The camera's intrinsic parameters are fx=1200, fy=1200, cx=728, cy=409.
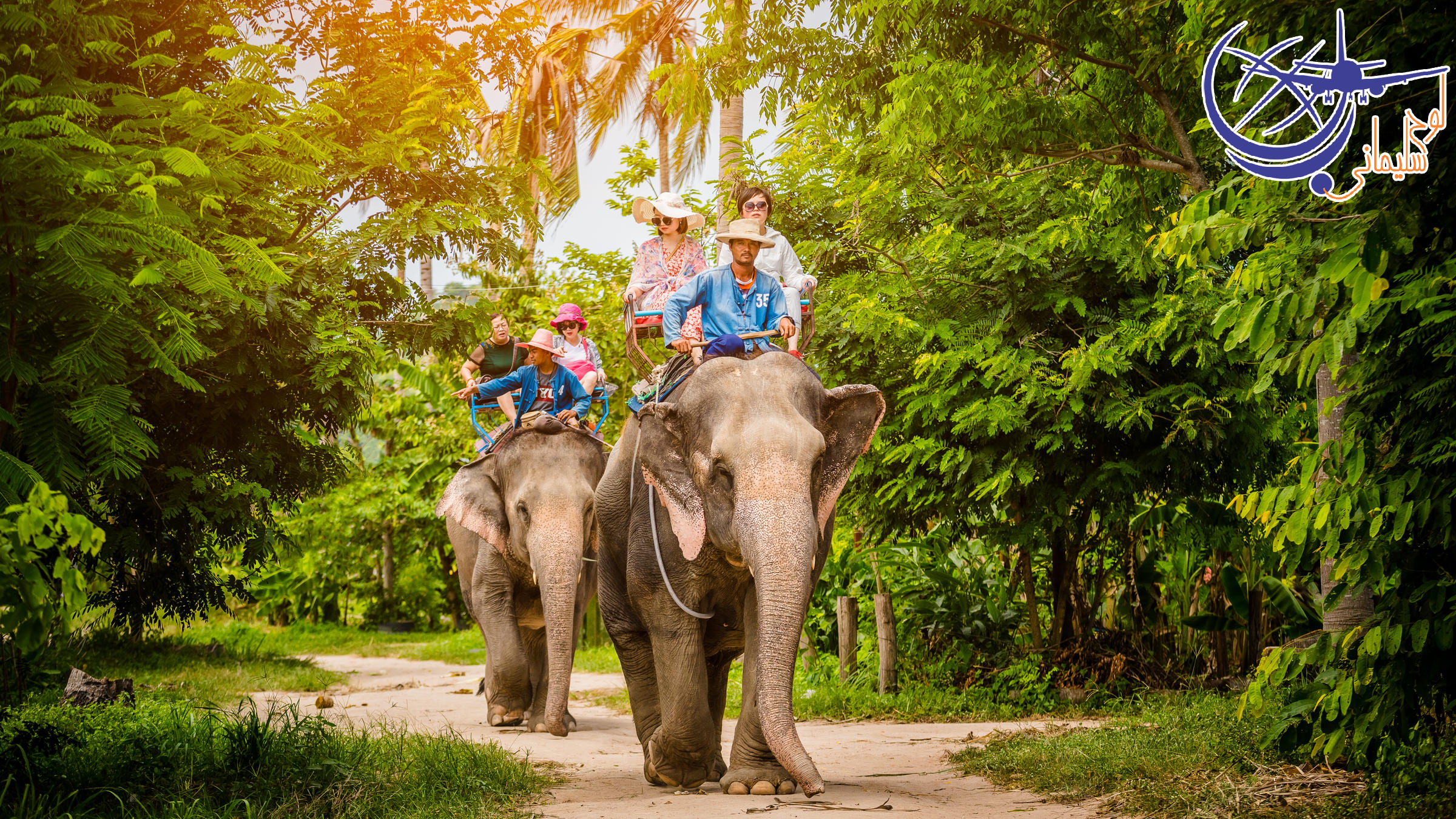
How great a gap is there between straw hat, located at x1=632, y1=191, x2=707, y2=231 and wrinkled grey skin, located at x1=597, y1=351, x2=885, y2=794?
1.87 meters

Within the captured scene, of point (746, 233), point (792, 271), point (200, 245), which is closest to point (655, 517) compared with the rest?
point (746, 233)

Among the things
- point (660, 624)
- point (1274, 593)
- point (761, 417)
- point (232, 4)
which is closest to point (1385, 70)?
point (761, 417)

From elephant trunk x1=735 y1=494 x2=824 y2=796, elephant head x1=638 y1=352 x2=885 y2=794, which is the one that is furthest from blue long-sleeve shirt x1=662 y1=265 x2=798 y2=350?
elephant trunk x1=735 y1=494 x2=824 y2=796

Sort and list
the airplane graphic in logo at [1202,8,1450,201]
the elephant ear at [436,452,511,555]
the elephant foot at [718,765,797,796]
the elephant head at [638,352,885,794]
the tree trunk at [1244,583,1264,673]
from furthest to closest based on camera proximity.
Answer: the tree trunk at [1244,583,1264,673] < the elephant ear at [436,452,511,555] < the elephant foot at [718,765,797,796] < the elephant head at [638,352,885,794] < the airplane graphic in logo at [1202,8,1450,201]

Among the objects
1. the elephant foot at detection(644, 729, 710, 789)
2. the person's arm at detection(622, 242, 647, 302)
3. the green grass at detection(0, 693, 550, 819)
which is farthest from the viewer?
the person's arm at detection(622, 242, 647, 302)

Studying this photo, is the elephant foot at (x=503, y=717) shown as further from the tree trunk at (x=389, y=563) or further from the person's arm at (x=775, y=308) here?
the tree trunk at (x=389, y=563)

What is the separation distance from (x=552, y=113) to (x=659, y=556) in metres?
24.5

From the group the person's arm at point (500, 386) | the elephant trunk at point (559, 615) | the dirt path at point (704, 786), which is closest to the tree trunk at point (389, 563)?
the dirt path at point (704, 786)

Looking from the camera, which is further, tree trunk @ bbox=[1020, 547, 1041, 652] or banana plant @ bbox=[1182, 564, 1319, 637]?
tree trunk @ bbox=[1020, 547, 1041, 652]

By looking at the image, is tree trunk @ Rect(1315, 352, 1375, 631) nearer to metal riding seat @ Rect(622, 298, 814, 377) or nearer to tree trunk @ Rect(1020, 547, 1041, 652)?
metal riding seat @ Rect(622, 298, 814, 377)

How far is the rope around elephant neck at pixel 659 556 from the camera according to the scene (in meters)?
6.38

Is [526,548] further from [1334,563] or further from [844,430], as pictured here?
[1334,563]

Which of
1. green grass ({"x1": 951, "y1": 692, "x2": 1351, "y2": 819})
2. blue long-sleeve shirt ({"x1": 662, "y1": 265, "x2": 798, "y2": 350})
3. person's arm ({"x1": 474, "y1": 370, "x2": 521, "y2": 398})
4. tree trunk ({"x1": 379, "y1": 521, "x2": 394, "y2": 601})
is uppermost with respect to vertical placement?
person's arm ({"x1": 474, "y1": 370, "x2": 521, "y2": 398})

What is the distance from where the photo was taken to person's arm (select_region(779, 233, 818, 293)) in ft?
24.6
